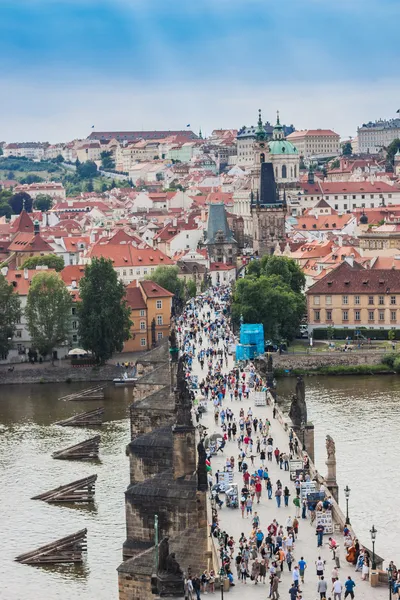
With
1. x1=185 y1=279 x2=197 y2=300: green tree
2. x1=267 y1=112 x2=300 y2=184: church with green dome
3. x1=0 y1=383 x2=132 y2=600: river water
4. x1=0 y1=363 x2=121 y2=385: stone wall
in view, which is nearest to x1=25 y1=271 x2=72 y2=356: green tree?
x1=0 y1=363 x2=121 y2=385: stone wall

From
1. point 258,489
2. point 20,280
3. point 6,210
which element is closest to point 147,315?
point 20,280

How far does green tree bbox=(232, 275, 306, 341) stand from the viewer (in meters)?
76.4

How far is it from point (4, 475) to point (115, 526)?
7.77 meters

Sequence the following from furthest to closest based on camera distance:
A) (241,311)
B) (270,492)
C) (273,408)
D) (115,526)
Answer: (241,311) < (273,408) < (115,526) < (270,492)

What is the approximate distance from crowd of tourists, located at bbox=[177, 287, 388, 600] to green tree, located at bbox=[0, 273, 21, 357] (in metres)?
21.3

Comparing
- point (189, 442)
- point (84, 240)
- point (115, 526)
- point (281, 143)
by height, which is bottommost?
point (115, 526)

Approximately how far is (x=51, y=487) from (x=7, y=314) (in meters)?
29.5

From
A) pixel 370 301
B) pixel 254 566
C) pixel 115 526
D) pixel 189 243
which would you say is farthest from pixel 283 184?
pixel 254 566

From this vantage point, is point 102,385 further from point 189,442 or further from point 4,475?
point 189,442

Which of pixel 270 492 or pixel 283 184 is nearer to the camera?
pixel 270 492

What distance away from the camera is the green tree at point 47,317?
74938 mm

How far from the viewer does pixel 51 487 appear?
1837 inches

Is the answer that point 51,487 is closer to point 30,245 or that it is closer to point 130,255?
point 130,255

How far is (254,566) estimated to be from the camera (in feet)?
92.3
